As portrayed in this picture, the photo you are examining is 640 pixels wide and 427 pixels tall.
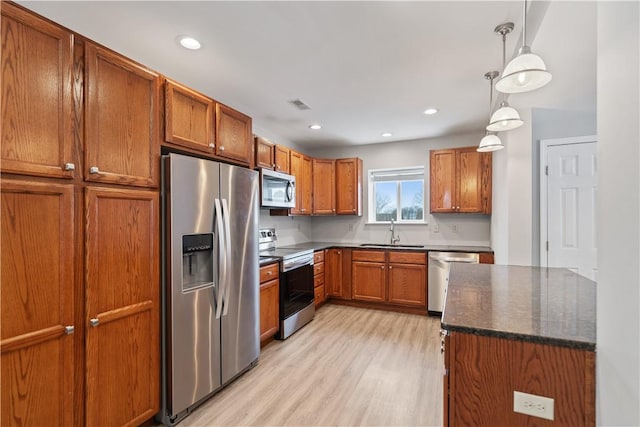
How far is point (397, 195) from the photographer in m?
4.89

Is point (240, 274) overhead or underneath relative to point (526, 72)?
underneath

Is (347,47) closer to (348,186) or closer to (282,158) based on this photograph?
(282,158)

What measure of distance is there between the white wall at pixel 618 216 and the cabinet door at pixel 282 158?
10.5 feet

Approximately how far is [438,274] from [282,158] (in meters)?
2.57

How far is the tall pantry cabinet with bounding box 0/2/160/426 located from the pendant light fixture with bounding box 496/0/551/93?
6.52 ft

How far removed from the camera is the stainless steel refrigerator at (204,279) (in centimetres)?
191

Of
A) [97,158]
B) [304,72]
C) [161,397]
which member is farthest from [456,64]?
[161,397]

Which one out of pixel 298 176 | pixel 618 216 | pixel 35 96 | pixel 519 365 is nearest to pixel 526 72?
pixel 618 216

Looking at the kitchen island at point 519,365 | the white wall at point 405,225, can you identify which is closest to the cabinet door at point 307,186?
the white wall at point 405,225

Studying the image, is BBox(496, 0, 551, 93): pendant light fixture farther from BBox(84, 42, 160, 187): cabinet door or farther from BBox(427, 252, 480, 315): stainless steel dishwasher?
BBox(427, 252, 480, 315): stainless steel dishwasher

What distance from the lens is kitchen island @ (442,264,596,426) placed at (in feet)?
3.25

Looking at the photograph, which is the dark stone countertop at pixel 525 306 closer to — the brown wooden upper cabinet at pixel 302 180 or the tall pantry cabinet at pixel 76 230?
the tall pantry cabinet at pixel 76 230

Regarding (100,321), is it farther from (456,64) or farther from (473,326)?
(456,64)

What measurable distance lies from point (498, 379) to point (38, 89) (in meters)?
2.25
